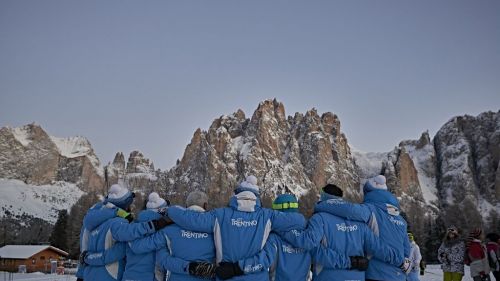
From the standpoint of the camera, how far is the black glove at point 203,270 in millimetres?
4949

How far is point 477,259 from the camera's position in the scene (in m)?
8.78

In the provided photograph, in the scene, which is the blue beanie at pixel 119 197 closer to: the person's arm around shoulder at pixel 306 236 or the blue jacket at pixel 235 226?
the blue jacket at pixel 235 226

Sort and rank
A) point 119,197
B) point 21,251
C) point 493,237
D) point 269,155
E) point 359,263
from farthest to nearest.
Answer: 1. point 269,155
2. point 21,251
3. point 493,237
4. point 119,197
5. point 359,263

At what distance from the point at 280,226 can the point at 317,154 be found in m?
146

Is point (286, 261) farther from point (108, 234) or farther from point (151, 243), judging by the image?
point (108, 234)

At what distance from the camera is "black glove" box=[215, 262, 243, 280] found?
488 centimetres

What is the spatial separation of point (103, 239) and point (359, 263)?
9.50 ft

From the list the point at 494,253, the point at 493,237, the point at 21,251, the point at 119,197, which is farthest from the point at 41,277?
the point at 21,251

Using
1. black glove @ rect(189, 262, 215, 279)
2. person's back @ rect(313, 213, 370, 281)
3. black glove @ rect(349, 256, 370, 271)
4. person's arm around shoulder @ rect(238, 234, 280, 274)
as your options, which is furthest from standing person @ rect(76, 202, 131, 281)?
black glove @ rect(349, 256, 370, 271)

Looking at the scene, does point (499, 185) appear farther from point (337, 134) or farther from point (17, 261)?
point (17, 261)

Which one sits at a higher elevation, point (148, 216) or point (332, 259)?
point (148, 216)

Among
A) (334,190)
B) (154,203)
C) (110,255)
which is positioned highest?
(334,190)

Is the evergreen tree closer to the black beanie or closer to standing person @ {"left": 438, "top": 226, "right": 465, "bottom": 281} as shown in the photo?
standing person @ {"left": 438, "top": 226, "right": 465, "bottom": 281}

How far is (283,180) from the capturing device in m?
141
